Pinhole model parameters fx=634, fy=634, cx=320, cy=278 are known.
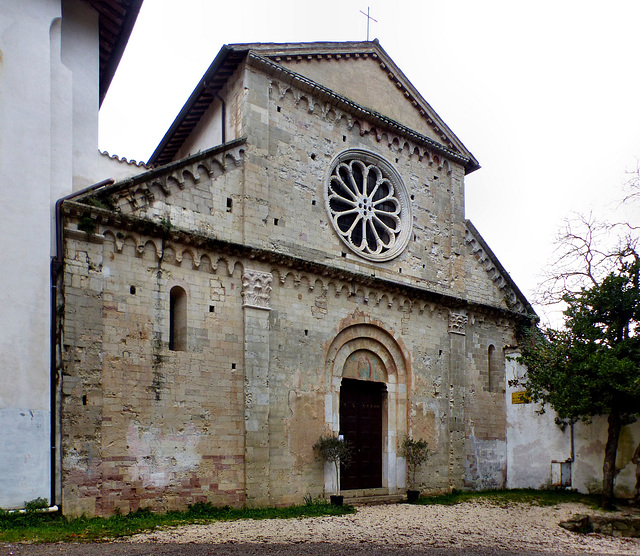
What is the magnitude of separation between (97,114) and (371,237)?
306 inches

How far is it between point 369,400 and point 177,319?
232 inches

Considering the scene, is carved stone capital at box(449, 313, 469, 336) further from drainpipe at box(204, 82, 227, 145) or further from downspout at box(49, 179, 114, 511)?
downspout at box(49, 179, 114, 511)

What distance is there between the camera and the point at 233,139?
50.6 feet

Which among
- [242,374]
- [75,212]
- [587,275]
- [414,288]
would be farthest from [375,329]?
[75,212]

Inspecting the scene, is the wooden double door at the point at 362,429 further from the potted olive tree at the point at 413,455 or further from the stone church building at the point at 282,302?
the potted olive tree at the point at 413,455

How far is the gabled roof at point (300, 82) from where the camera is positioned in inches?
611

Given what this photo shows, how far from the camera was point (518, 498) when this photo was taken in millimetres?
16484

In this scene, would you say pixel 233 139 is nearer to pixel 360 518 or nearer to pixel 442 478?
pixel 360 518

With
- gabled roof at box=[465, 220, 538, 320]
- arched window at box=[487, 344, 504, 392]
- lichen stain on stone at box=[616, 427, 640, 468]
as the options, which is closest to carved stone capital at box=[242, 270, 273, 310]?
gabled roof at box=[465, 220, 538, 320]

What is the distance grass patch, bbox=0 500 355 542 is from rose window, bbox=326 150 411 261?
23.4 ft

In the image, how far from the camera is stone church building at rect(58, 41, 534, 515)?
12.0 metres

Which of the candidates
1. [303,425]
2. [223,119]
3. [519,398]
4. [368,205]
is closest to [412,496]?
[303,425]

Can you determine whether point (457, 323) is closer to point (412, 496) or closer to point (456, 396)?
point (456, 396)

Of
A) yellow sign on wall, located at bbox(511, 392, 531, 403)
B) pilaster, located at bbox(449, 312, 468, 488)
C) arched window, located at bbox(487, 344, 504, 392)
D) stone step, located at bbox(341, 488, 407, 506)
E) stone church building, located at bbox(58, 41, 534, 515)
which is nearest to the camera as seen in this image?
stone church building, located at bbox(58, 41, 534, 515)
